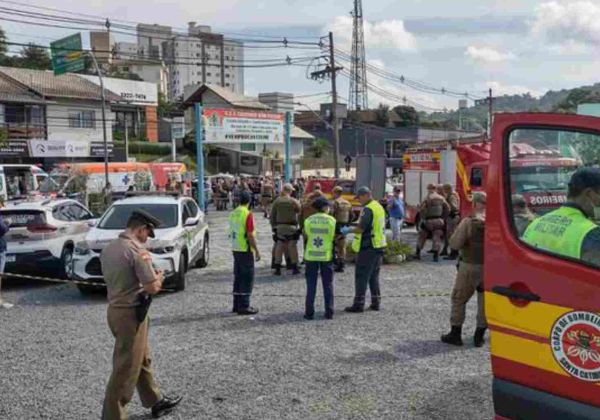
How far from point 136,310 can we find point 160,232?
6.15 meters

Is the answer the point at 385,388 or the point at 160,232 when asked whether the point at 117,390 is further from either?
the point at 160,232

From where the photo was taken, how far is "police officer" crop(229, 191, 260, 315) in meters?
9.05

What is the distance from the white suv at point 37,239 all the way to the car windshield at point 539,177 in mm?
9525

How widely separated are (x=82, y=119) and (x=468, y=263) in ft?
145

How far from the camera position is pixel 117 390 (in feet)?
15.6

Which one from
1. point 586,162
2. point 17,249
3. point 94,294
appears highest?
point 586,162

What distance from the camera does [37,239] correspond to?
1168cm

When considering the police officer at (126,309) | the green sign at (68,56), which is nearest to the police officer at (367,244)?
the police officer at (126,309)

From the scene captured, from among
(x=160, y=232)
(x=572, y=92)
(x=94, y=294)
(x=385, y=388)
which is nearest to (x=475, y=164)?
(x=160, y=232)

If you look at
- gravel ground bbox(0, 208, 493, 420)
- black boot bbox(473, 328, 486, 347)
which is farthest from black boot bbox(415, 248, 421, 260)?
black boot bbox(473, 328, 486, 347)

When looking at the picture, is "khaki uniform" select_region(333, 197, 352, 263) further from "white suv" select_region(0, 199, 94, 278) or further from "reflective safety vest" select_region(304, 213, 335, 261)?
"white suv" select_region(0, 199, 94, 278)

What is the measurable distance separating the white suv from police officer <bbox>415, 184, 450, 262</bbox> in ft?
23.7

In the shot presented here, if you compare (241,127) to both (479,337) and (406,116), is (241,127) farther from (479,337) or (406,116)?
(406,116)

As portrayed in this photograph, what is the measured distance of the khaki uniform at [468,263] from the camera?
704cm
